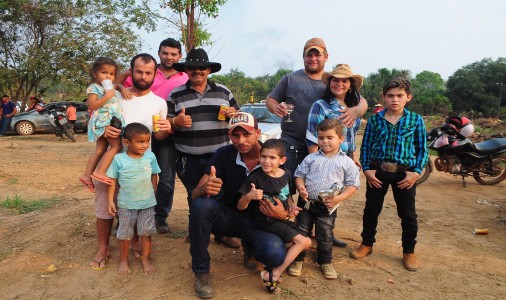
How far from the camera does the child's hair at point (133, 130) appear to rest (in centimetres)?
321

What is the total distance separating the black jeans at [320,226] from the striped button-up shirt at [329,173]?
15cm

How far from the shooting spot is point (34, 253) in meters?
3.78

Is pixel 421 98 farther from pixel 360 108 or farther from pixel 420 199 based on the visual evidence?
pixel 360 108

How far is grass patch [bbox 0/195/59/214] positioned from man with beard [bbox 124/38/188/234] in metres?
2.22

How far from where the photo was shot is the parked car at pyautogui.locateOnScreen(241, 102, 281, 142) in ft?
23.6

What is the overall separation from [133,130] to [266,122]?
5146 millimetres

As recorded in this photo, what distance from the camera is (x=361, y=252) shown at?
376 centimetres

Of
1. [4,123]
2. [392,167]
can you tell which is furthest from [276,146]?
[4,123]

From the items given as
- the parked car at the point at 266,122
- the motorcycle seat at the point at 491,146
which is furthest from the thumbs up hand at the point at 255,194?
the motorcycle seat at the point at 491,146

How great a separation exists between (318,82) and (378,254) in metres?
1.89

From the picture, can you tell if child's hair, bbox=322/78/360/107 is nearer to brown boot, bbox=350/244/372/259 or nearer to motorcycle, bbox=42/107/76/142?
brown boot, bbox=350/244/372/259

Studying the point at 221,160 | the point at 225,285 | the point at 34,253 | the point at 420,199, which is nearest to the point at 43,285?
the point at 34,253

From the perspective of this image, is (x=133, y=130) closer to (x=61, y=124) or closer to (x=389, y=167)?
(x=389, y=167)

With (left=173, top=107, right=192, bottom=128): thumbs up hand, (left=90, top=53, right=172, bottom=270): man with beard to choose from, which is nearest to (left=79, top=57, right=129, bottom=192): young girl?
(left=90, top=53, right=172, bottom=270): man with beard
